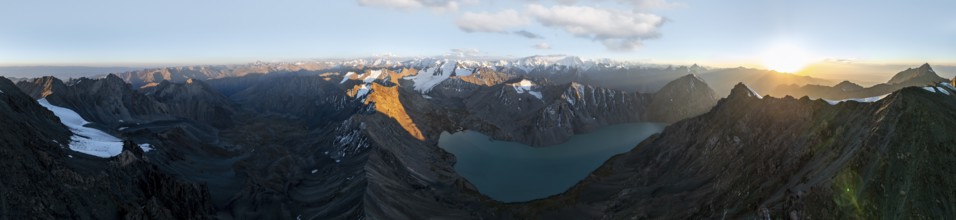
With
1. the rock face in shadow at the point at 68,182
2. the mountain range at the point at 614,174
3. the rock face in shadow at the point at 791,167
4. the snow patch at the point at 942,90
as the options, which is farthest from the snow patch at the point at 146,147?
the snow patch at the point at 942,90

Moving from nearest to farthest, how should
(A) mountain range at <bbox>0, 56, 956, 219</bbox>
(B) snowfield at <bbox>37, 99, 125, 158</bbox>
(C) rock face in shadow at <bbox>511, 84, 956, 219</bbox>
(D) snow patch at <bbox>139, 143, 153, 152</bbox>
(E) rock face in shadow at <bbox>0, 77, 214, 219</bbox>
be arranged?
(C) rock face in shadow at <bbox>511, 84, 956, 219</bbox> → (A) mountain range at <bbox>0, 56, 956, 219</bbox> → (E) rock face in shadow at <bbox>0, 77, 214, 219</bbox> → (B) snowfield at <bbox>37, 99, 125, 158</bbox> → (D) snow patch at <bbox>139, 143, 153, 152</bbox>

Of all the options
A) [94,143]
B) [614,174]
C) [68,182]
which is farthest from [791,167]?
[94,143]

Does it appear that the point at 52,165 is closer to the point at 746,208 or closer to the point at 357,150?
the point at 357,150

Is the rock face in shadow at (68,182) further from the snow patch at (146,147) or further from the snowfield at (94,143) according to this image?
the snow patch at (146,147)

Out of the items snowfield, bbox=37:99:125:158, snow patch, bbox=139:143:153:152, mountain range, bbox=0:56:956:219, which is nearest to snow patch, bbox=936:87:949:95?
mountain range, bbox=0:56:956:219

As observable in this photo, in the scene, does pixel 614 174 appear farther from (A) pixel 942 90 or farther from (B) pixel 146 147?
(B) pixel 146 147

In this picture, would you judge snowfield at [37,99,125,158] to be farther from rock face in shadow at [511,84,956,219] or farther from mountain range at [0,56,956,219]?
rock face in shadow at [511,84,956,219]

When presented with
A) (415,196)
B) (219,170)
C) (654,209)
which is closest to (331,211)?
(415,196)
